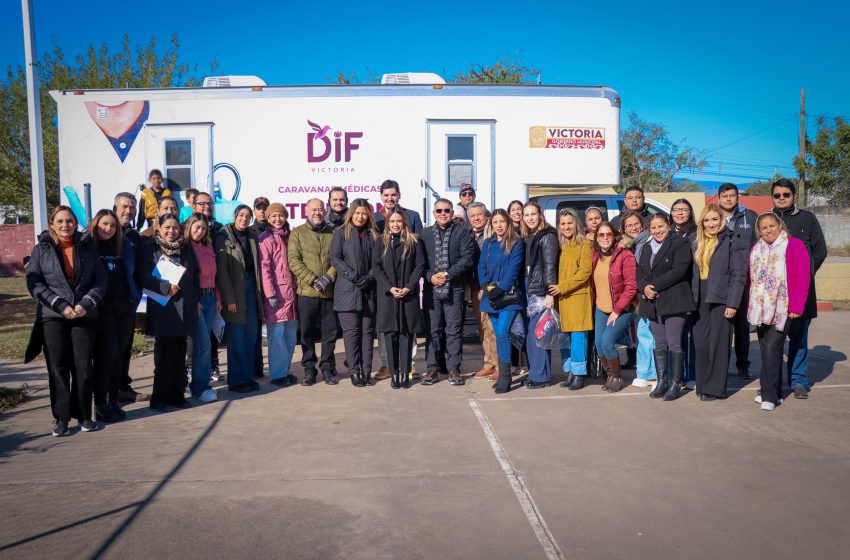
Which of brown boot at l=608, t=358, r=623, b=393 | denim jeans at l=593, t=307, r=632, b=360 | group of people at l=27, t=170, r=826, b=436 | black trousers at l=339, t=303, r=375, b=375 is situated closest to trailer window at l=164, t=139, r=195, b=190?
group of people at l=27, t=170, r=826, b=436

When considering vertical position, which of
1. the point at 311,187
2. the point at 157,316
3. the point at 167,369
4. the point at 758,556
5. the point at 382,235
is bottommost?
the point at 758,556

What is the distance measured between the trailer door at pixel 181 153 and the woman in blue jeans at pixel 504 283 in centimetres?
467

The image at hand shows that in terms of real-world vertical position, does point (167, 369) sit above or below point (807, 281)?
below

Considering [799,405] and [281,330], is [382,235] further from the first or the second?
[799,405]

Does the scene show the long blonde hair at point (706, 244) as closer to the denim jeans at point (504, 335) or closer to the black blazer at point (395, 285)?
the denim jeans at point (504, 335)

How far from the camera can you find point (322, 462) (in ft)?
16.2

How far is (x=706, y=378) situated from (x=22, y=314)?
44.9 ft

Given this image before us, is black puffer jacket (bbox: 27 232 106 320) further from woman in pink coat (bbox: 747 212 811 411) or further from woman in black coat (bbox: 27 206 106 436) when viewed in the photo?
woman in pink coat (bbox: 747 212 811 411)

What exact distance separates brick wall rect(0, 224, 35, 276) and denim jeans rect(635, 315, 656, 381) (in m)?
26.2

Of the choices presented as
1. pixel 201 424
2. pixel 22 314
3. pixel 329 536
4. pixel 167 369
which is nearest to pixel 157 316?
pixel 167 369

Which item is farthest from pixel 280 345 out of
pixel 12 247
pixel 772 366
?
pixel 12 247

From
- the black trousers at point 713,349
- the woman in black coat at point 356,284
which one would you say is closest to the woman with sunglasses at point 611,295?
the black trousers at point 713,349

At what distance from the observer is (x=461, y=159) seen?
32.5 ft

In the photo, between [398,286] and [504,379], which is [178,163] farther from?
[504,379]
